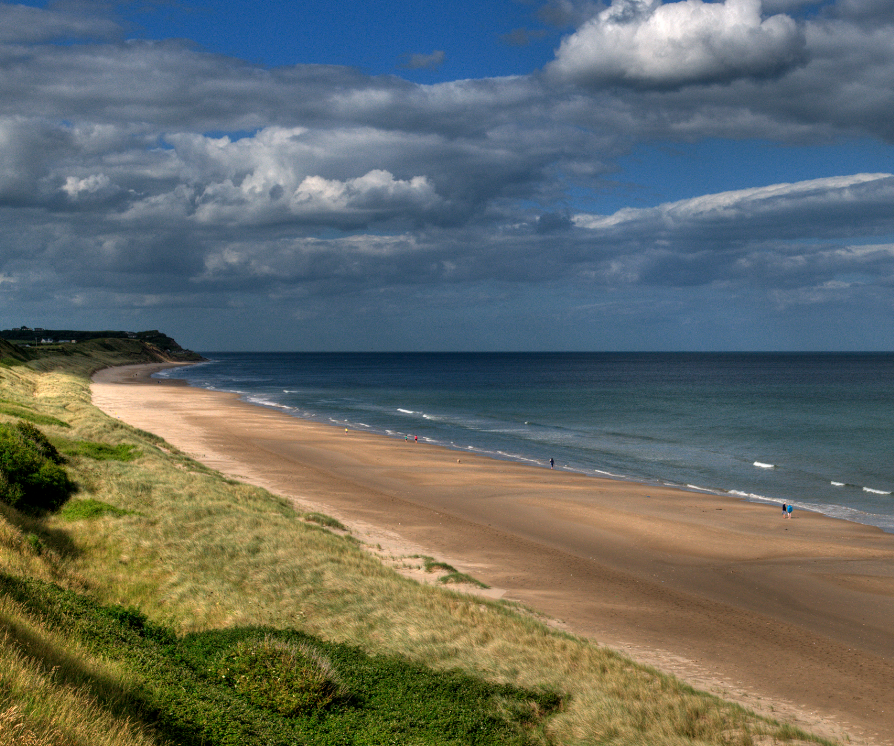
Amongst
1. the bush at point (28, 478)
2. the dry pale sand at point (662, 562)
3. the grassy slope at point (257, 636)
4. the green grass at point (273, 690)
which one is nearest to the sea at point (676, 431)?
the dry pale sand at point (662, 562)

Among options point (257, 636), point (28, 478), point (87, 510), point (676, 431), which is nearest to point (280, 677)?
point (257, 636)

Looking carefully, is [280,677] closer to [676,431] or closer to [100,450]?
[100,450]

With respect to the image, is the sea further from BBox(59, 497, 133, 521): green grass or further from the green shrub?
BBox(59, 497, 133, 521): green grass

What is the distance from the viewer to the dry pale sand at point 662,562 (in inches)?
556

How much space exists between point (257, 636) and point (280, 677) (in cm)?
190

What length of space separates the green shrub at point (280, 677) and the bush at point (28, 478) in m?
9.79

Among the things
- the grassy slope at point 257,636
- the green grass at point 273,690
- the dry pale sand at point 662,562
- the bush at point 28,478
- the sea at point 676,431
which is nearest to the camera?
the grassy slope at point 257,636

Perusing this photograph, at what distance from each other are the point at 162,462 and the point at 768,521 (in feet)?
78.4

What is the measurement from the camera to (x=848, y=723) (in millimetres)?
12062

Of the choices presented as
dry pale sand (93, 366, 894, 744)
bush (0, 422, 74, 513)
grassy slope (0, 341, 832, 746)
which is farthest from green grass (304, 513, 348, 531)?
bush (0, 422, 74, 513)

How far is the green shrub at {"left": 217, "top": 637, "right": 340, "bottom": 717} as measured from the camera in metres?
9.42

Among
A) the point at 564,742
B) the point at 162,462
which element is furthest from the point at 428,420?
the point at 564,742

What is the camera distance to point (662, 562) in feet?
74.6

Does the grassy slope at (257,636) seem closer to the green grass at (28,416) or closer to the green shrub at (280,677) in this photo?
the green shrub at (280,677)
